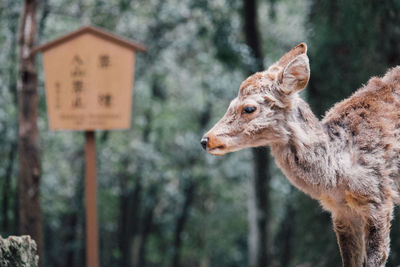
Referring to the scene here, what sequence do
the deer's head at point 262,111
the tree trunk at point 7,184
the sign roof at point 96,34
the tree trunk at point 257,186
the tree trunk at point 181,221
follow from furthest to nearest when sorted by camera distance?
1. the tree trunk at point 181,221
2. the tree trunk at point 7,184
3. the tree trunk at point 257,186
4. the sign roof at point 96,34
5. the deer's head at point 262,111

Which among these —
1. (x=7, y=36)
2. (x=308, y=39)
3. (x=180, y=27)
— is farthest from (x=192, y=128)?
(x=308, y=39)

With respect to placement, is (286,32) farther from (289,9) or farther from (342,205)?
(342,205)

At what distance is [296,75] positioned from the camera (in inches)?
114

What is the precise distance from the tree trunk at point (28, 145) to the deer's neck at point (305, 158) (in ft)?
12.1

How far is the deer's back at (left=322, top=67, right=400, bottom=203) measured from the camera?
2.97 meters

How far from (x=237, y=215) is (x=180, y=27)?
584 cm

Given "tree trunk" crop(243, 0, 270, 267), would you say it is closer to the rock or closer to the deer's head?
the deer's head

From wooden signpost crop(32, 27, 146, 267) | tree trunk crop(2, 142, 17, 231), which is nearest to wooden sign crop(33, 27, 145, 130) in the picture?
wooden signpost crop(32, 27, 146, 267)

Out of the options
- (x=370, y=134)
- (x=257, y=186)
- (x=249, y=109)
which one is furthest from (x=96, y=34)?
(x=257, y=186)

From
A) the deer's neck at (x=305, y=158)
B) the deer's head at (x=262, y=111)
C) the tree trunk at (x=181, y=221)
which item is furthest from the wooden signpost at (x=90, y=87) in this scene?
the tree trunk at (x=181, y=221)

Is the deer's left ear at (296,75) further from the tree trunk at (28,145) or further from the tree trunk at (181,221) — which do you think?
the tree trunk at (181,221)

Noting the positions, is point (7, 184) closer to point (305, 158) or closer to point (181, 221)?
point (181, 221)

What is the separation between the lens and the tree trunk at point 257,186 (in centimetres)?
842

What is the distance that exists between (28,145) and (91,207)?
1.12 m
